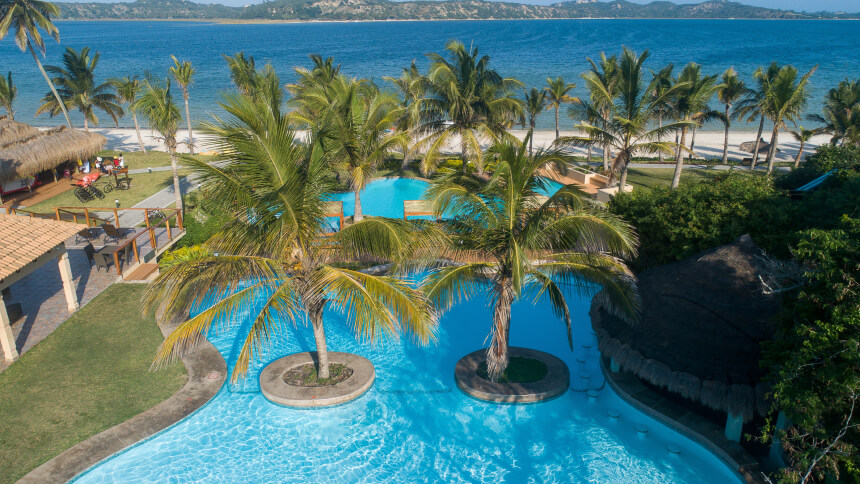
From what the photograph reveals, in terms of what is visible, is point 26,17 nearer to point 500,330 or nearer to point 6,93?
point 6,93

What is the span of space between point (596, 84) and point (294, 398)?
1600cm

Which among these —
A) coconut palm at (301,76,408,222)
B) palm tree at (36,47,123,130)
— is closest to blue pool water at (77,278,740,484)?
coconut palm at (301,76,408,222)

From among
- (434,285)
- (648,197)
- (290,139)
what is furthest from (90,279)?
(648,197)

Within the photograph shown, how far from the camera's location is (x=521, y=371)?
12.8 meters

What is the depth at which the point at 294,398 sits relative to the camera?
38.5 ft

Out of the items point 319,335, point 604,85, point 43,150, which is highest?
point 604,85

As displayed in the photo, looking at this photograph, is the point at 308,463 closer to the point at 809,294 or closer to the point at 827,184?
the point at 809,294

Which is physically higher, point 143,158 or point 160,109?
point 160,109

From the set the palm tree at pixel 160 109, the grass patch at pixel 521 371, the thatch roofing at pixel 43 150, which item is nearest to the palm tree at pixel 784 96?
the grass patch at pixel 521 371

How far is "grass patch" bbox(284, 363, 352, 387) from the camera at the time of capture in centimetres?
1231

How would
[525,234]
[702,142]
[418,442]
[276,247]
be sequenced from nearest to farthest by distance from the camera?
1. [276,247]
2. [525,234]
3. [418,442]
4. [702,142]

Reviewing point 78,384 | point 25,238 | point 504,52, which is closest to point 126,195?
point 25,238

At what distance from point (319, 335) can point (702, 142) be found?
1601 inches

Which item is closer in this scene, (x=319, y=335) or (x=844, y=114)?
(x=319, y=335)
